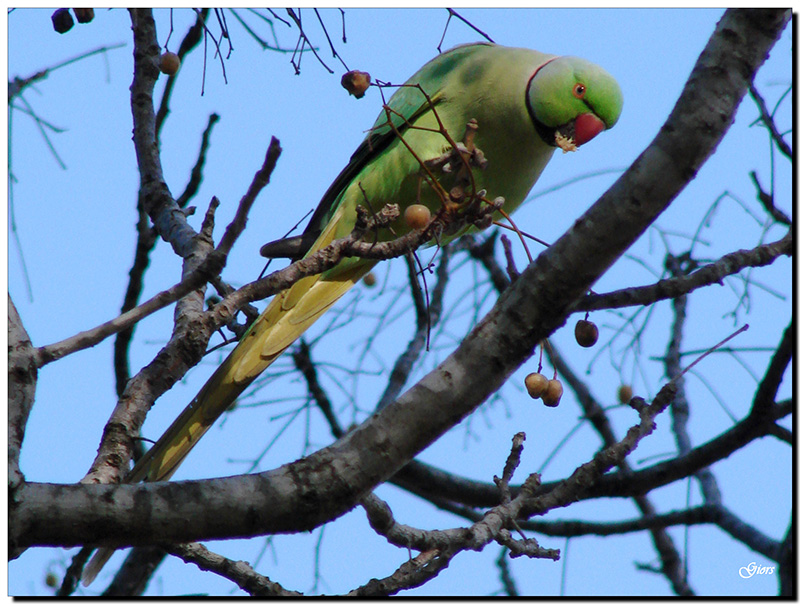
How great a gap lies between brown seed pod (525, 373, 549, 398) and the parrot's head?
1375mm

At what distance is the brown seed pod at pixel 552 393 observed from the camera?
7.14 ft

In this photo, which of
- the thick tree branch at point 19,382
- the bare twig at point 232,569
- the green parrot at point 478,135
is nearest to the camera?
the thick tree branch at point 19,382

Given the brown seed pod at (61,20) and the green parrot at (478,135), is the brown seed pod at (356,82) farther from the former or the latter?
the brown seed pod at (61,20)

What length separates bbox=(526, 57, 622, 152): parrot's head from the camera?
10.6ft

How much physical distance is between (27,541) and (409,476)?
201 cm

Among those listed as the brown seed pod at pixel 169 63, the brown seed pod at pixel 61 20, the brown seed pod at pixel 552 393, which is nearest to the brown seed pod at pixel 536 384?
the brown seed pod at pixel 552 393

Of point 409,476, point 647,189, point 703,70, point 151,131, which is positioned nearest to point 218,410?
point 409,476

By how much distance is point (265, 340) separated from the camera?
298 cm

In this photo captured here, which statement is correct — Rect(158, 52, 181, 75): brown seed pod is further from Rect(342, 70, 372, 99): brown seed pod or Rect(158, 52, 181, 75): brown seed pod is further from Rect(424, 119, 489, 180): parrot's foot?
Rect(424, 119, 489, 180): parrot's foot

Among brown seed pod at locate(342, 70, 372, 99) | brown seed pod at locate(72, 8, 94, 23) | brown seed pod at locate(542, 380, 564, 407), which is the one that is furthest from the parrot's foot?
brown seed pod at locate(72, 8, 94, 23)

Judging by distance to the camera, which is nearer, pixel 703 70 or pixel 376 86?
pixel 703 70

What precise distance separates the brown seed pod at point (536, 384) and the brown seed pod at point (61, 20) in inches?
80.3

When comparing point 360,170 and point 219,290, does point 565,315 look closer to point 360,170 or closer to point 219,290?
point 219,290

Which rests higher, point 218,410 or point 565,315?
point 218,410
